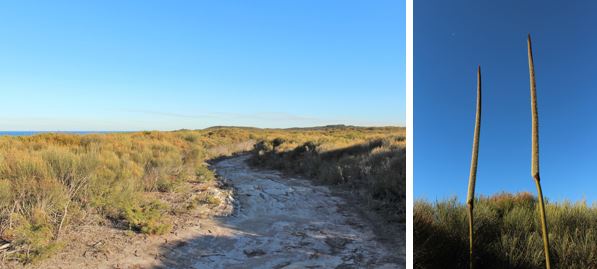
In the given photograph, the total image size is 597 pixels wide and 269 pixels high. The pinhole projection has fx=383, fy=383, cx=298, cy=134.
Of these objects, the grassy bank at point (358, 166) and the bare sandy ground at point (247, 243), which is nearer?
the bare sandy ground at point (247, 243)

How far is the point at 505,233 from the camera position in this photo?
1.45 metres

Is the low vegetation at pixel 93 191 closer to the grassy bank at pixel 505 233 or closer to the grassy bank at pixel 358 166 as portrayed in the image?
the grassy bank at pixel 358 166

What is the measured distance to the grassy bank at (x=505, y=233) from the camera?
4.08 feet

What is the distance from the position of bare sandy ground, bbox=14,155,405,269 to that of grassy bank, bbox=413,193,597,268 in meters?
1.93

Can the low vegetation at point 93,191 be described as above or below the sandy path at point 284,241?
above

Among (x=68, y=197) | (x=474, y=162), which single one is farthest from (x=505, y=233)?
(x=68, y=197)

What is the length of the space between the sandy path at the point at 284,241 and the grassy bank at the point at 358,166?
594mm

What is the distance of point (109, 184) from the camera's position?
5043mm

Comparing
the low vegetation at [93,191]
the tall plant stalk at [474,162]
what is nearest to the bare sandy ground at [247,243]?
the low vegetation at [93,191]

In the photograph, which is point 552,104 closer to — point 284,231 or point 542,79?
point 542,79

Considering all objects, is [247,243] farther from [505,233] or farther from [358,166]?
[358,166]

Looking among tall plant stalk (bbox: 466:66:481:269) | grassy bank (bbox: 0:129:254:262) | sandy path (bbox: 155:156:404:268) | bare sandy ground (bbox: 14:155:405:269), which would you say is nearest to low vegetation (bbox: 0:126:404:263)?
grassy bank (bbox: 0:129:254:262)

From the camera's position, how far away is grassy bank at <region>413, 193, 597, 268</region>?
4.08ft

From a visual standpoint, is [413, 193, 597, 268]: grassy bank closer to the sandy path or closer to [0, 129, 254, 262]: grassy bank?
the sandy path
